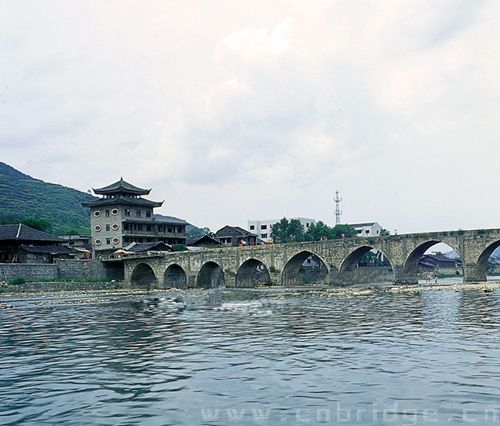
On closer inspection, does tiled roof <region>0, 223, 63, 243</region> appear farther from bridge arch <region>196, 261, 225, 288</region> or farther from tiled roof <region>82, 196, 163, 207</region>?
bridge arch <region>196, 261, 225, 288</region>

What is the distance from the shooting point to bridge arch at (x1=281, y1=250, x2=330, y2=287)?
192ft

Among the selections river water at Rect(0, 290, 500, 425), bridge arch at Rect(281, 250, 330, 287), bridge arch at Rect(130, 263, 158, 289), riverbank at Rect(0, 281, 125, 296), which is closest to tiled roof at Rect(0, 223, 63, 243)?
riverbank at Rect(0, 281, 125, 296)

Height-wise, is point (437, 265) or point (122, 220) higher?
point (122, 220)

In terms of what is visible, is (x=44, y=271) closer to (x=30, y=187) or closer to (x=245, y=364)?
(x=245, y=364)

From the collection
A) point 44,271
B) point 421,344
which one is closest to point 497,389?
point 421,344

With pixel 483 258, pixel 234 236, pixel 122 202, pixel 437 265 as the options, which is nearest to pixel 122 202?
pixel 122 202

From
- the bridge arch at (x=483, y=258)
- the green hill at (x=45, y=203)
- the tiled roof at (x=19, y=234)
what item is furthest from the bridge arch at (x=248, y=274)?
the green hill at (x=45, y=203)

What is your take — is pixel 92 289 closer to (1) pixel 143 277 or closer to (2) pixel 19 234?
(2) pixel 19 234

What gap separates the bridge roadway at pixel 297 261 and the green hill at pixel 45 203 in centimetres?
6422

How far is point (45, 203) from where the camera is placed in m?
161

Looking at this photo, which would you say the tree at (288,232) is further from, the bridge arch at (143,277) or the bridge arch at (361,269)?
the bridge arch at (143,277)

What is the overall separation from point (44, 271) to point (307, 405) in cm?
5145

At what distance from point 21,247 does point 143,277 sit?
1450 cm

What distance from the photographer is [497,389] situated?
33.9ft
